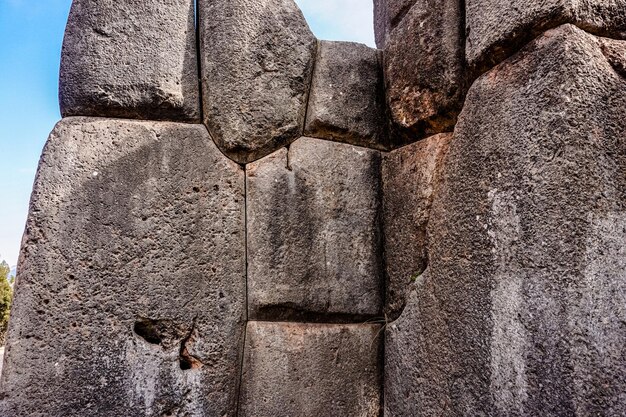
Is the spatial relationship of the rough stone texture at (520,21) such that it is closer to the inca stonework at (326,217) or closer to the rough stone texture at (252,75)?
the inca stonework at (326,217)

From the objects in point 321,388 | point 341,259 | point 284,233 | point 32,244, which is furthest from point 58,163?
point 321,388

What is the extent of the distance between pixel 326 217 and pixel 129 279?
2.25 feet

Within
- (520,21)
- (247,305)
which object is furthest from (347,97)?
(247,305)

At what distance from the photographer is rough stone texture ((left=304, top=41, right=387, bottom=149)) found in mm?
1726

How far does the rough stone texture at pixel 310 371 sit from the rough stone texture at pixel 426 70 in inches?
30.1

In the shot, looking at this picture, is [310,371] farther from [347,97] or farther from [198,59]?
[198,59]

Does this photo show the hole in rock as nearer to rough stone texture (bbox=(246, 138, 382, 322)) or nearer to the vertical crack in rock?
the vertical crack in rock

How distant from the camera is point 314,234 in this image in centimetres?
161

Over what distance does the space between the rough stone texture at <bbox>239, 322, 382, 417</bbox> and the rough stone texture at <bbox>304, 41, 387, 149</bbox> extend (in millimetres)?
716

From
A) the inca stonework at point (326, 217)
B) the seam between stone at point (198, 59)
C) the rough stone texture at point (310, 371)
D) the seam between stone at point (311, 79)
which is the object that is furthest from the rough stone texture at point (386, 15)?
the rough stone texture at point (310, 371)

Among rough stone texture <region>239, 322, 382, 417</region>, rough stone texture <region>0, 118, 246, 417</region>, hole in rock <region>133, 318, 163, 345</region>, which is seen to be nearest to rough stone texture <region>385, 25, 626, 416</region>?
rough stone texture <region>239, 322, 382, 417</region>

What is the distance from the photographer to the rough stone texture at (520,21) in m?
1.10

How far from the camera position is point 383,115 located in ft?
5.93

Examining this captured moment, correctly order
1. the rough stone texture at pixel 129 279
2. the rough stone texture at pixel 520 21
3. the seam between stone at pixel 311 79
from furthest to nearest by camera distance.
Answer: the seam between stone at pixel 311 79 → the rough stone texture at pixel 129 279 → the rough stone texture at pixel 520 21
